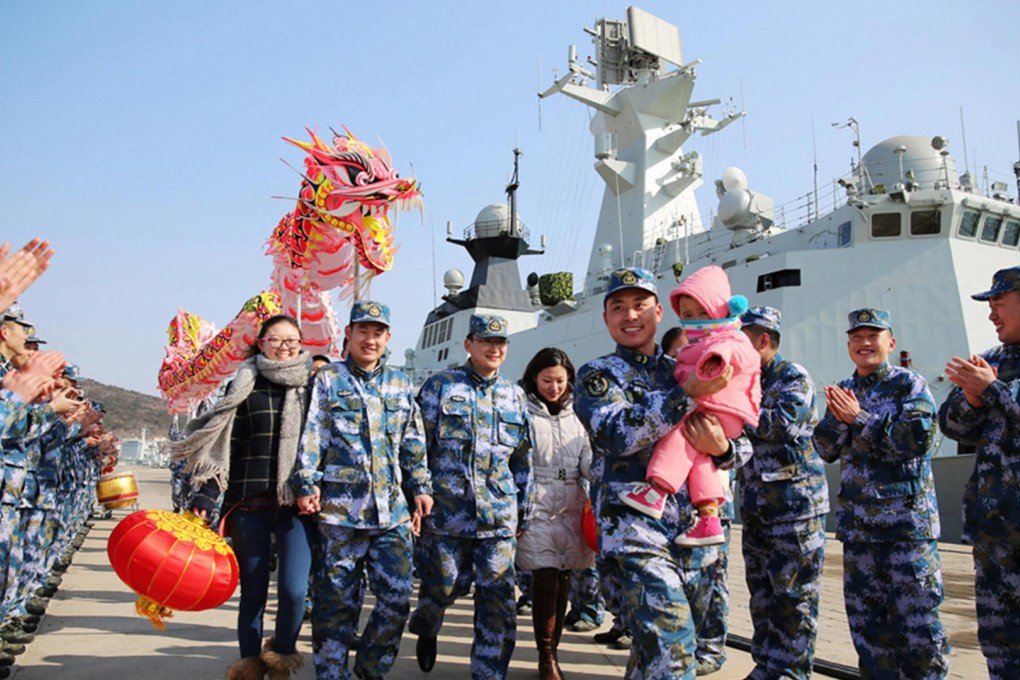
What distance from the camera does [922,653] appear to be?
3494 millimetres

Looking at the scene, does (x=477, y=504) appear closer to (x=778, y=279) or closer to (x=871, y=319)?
(x=871, y=319)

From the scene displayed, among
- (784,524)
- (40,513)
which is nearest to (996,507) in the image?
(784,524)

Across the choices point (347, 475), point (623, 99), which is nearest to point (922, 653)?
point (347, 475)

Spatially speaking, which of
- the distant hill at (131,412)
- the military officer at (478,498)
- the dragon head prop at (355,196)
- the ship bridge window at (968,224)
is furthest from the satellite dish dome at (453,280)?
the distant hill at (131,412)

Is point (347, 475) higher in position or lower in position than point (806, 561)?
higher

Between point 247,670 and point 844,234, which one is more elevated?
point 844,234

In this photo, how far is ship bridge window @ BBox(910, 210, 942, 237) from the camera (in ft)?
47.0

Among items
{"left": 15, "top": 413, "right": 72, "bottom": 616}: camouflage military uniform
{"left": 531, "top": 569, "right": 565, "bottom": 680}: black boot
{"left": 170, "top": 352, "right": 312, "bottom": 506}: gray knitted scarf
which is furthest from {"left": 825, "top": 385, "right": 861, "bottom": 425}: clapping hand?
{"left": 15, "top": 413, "right": 72, "bottom": 616}: camouflage military uniform

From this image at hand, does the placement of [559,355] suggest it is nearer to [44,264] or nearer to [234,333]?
[44,264]

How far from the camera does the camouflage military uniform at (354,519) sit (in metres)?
3.62

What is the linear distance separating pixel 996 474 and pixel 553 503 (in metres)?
2.13

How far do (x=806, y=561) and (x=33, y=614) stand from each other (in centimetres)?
507

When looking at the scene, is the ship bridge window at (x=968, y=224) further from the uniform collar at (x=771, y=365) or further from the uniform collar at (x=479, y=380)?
the uniform collar at (x=479, y=380)

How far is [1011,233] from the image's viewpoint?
14.9 m
